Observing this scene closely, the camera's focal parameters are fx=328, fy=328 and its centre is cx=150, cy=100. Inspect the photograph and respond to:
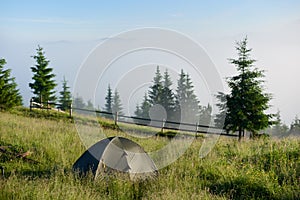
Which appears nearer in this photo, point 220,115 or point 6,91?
point 220,115

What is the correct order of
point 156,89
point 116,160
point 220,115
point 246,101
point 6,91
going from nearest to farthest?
1. point 116,160
2. point 156,89
3. point 220,115
4. point 246,101
5. point 6,91

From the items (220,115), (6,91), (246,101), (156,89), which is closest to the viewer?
(156,89)

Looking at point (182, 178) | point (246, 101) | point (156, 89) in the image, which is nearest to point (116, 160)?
point (182, 178)

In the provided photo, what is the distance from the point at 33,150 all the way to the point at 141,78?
4.05m

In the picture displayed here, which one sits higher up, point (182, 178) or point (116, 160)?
point (116, 160)

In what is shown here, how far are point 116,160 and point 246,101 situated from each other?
17.5 meters

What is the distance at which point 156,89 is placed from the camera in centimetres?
903

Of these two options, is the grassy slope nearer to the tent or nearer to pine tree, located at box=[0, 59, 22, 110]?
the tent

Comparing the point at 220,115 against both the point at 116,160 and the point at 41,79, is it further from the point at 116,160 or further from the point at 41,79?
the point at 41,79

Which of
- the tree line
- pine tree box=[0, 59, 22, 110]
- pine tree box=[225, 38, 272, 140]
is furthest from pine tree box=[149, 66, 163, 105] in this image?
pine tree box=[0, 59, 22, 110]

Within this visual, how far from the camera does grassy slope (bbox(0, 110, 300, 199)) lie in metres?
5.65

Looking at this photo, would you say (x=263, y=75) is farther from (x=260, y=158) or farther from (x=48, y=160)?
(x=48, y=160)

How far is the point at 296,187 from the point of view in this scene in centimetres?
612

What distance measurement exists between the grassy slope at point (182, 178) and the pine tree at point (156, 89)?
1825 mm
